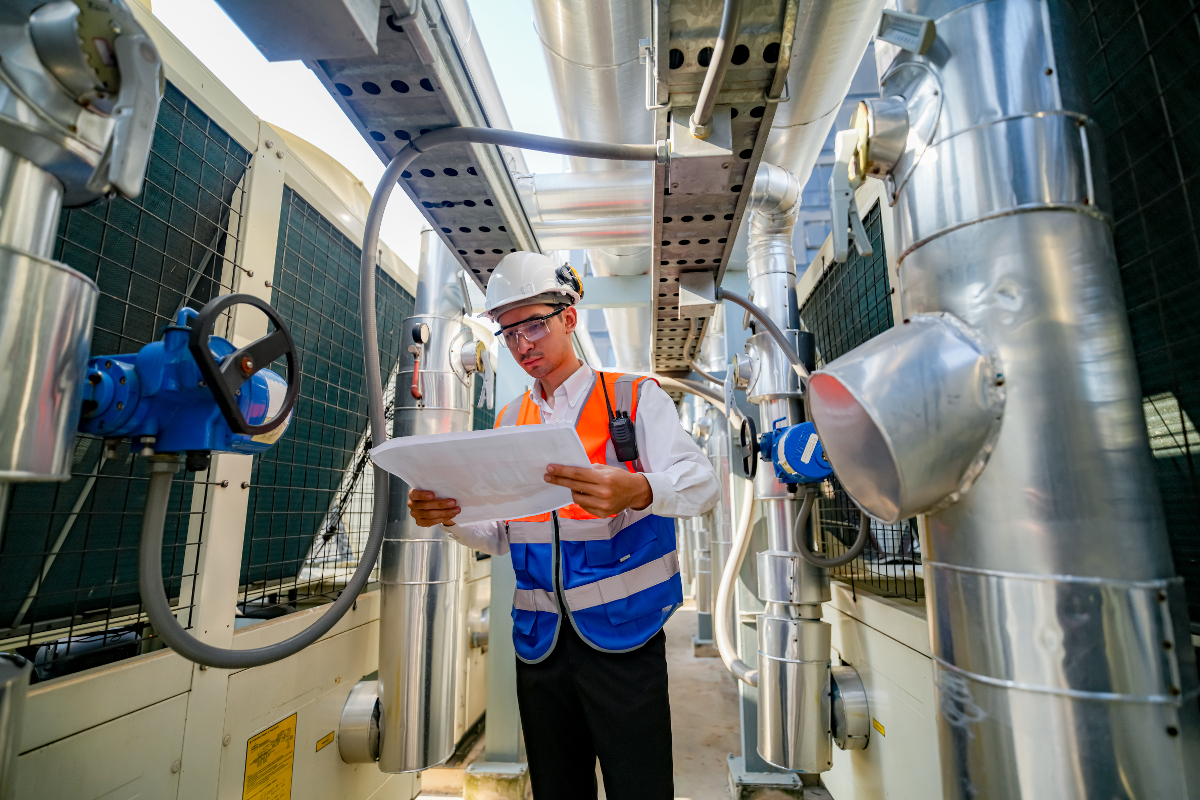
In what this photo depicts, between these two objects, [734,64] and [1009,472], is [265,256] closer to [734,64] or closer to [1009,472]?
[734,64]

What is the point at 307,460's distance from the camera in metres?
2.17

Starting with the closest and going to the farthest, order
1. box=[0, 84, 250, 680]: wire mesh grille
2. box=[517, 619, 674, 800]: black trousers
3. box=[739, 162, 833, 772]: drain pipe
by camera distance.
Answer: box=[0, 84, 250, 680]: wire mesh grille, box=[517, 619, 674, 800]: black trousers, box=[739, 162, 833, 772]: drain pipe

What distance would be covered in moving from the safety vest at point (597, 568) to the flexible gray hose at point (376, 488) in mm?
422

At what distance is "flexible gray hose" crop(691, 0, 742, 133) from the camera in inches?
34.9

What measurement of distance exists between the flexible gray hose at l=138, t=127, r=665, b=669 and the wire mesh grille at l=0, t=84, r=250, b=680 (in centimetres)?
51

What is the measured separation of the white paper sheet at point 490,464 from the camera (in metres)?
1.05

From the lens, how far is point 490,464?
3.71 feet

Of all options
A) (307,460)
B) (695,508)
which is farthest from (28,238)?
(307,460)

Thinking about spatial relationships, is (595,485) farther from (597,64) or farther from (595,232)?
(595,232)

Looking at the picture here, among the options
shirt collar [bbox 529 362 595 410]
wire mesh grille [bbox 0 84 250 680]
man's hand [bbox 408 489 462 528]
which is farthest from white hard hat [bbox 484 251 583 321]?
wire mesh grille [bbox 0 84 250 680]

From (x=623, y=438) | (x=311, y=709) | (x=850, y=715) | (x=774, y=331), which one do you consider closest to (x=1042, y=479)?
(x=623, y=438)

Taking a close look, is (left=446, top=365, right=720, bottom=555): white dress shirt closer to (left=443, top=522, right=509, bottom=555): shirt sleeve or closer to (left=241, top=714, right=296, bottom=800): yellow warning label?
(left=443, top=522, right=509, bottom=555): shirt sleeve

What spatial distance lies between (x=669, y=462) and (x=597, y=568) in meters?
0.32

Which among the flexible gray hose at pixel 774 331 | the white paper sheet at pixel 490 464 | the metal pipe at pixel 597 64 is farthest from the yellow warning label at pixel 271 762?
the metal pipe at pixel 597 64
